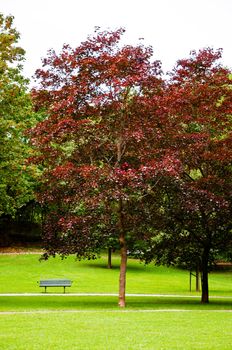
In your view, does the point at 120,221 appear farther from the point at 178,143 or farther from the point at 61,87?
the point at 61,87

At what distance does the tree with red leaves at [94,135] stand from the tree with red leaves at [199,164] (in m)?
1.67

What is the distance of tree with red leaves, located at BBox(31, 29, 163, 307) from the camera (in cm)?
2327

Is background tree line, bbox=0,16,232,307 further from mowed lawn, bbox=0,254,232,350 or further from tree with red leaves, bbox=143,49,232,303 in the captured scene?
mowed lawn, bbox=0,254,232,350

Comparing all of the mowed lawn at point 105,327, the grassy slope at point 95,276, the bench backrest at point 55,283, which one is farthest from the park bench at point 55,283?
the mowed lawn at point 105,327

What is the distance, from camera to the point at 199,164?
2650cm

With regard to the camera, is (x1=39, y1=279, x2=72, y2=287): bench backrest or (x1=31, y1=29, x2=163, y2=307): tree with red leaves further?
(x1=39, y1=279, x2=72, y2=287): bench backrest

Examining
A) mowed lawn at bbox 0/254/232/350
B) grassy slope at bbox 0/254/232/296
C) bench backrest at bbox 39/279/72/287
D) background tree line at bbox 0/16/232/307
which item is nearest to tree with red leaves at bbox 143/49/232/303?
background tree line at bbox 0/16/232/307

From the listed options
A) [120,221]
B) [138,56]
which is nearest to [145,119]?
[138,56]

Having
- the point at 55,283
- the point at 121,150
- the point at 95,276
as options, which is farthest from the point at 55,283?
the point at 95,276

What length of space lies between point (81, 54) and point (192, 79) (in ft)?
20.5

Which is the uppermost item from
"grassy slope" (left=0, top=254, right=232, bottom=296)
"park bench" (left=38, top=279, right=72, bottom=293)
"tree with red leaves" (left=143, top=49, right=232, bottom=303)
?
"tree with red leaves" (left=143, top=49, right=232, bottom=303)

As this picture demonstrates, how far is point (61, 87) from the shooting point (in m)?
24.8

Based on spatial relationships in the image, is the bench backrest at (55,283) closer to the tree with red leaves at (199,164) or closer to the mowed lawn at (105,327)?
the mowed lawn at (105,327)

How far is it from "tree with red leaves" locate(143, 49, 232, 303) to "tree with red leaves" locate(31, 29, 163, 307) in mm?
1668
